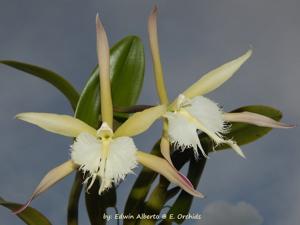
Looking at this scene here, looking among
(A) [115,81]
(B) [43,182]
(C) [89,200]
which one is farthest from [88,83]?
(B) [43,182]

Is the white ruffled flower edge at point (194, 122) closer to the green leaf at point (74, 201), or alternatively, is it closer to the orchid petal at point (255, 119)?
the orchid petal at point (255, 119)

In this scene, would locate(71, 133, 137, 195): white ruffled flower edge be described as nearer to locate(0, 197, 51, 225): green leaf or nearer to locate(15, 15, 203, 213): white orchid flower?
locate(15, 15, 203, 213): white orchid flower

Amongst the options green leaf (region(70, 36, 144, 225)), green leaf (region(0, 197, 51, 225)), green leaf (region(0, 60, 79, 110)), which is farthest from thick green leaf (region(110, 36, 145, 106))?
green leaf (region(0, 197, 51, 225))

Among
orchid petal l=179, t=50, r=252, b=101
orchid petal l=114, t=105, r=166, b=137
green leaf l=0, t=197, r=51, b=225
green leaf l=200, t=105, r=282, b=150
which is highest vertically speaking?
orchid petal l=179, t=50, r=252, b=101

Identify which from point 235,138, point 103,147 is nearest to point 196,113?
point 103,147

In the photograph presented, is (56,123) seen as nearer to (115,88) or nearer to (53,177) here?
(53,177)

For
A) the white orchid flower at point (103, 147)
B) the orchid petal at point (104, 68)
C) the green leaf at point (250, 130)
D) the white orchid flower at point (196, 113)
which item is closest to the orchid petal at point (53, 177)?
the white orchid flower at point (103, 147)

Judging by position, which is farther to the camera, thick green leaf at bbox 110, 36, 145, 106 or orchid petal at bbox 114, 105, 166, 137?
thick green leaf at bbox 110, 36, 145, 106
